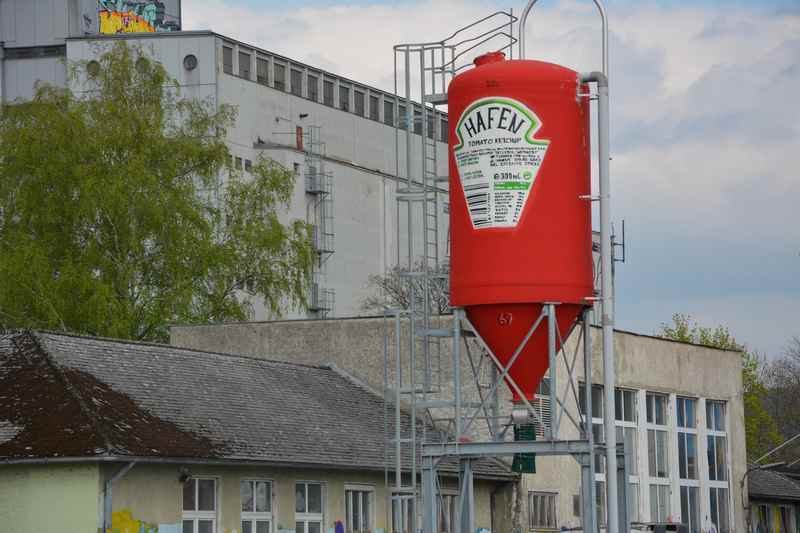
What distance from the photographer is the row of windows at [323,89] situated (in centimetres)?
7719

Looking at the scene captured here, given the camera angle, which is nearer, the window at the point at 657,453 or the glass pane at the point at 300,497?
the glass pane at the point at 300,497

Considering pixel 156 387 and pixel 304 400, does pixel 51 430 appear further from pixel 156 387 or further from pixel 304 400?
pixel 304 400

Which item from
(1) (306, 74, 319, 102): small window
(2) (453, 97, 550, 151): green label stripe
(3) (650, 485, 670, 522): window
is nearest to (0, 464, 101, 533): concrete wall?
(2) (453, 97, 550, 151): green label stripe

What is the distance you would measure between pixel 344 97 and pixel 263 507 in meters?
56.8

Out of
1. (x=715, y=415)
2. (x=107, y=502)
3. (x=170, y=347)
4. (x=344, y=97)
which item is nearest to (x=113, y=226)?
(x=170, y=347)

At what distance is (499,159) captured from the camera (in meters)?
22.4

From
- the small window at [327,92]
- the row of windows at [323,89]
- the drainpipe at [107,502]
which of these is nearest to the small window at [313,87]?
the row of windows at [323,89]

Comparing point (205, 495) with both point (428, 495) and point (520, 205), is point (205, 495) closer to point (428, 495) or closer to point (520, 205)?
point (428, 495)

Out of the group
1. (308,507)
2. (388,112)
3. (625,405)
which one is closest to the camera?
(308,507)

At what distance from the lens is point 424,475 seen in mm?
22453

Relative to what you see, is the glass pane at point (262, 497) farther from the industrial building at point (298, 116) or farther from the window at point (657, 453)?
the industrial building at point (298, 116)

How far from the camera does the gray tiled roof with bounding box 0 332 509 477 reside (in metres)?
27.5

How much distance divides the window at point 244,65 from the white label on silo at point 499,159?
55.1 m

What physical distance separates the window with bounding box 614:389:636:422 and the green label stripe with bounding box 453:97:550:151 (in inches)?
707
